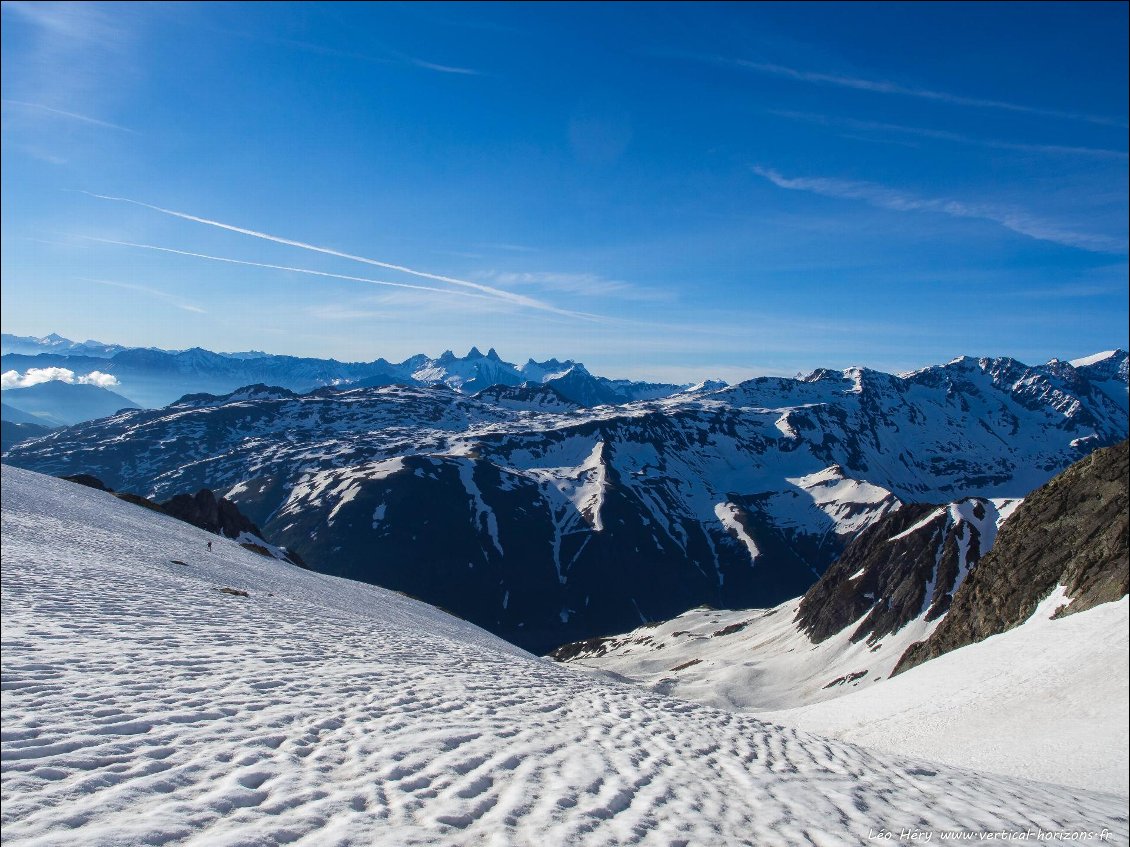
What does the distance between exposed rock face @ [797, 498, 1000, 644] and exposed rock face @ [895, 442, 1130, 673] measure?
38988 millimetres

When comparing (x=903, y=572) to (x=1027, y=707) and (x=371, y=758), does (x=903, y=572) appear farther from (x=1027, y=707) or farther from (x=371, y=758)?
(x=371, y=758)

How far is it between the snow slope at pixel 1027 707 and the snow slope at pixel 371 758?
6638mm

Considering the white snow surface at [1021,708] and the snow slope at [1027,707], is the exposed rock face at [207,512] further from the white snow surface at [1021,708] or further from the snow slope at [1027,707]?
the snow slope at [1027,707]

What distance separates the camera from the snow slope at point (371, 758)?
7816 millimetres

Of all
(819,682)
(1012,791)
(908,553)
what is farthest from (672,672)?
(1012,791)

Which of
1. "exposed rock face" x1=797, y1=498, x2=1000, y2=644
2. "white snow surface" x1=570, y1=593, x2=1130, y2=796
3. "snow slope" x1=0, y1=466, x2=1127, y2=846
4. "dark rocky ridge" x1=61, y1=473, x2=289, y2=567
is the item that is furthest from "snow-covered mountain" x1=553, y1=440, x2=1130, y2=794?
"dark rocky ridge" x1=61, y1=473, x2=289, y2=567

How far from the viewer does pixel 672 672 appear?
10750cm

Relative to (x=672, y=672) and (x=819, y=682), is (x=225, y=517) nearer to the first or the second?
(x=672, y=672)

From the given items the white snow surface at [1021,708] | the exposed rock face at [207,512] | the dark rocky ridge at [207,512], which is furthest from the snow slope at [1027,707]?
the exposed rock face at [207,512]

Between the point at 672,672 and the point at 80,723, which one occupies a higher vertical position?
the point at 80,723

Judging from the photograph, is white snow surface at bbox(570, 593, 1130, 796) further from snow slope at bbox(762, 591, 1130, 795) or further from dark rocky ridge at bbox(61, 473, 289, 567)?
dark rocky ridge at bbox(61, 473, 289, 567)

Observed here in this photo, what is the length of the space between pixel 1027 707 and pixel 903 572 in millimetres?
77705

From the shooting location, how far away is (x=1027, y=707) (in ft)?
80.5

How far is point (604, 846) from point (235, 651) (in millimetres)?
13098
